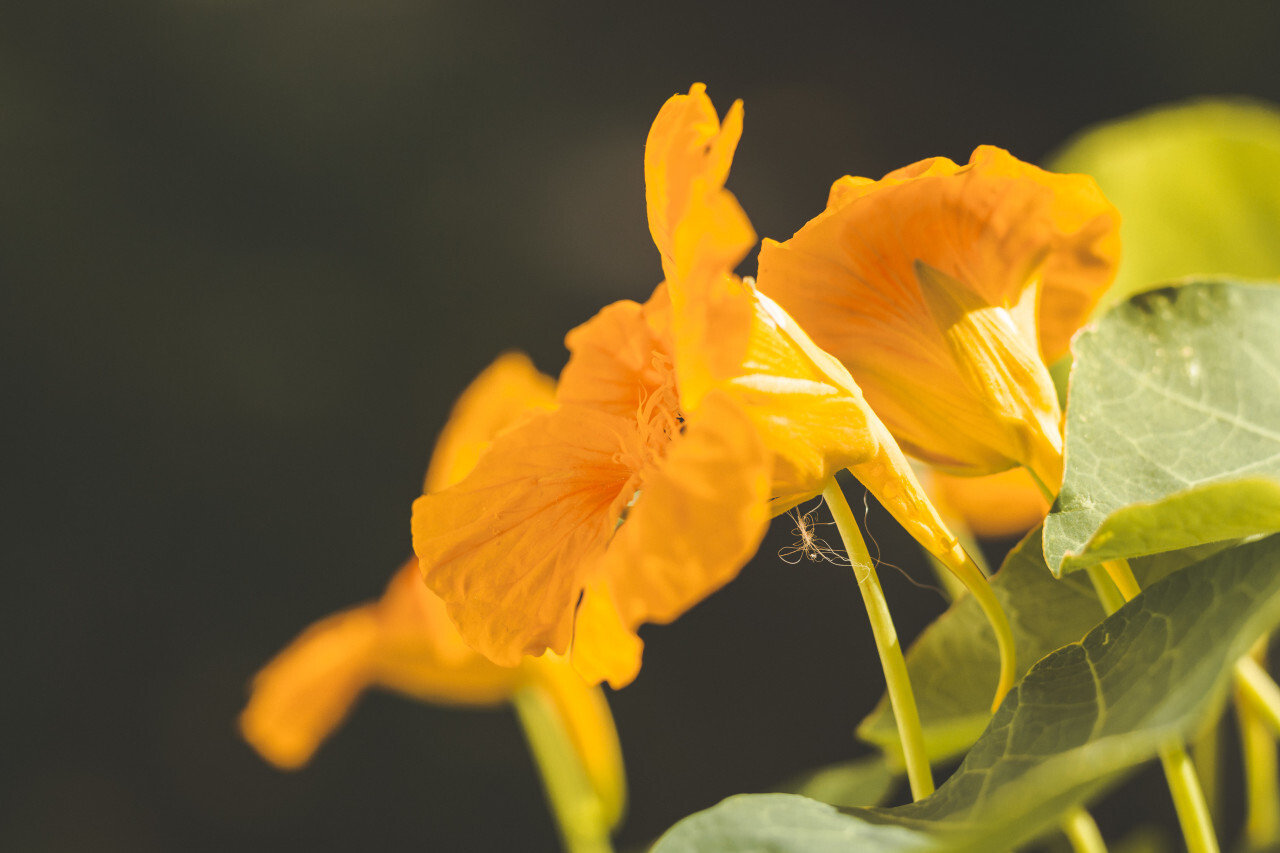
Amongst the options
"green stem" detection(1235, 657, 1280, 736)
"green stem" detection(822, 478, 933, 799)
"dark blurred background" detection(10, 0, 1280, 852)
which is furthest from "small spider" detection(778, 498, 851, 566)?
"dark blurred background" detection(10, 0, 1280, 852)

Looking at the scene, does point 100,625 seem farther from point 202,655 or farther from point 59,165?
point 59,165

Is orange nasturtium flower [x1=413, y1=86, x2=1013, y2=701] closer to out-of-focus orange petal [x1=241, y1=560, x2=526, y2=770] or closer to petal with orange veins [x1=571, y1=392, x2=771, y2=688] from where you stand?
petal with orange veins [x1=571, y1=392, x2=771, y2=688]

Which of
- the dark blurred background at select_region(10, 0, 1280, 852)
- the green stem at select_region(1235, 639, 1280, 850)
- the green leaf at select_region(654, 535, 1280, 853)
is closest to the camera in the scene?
the green leaf at select_region(654, 535, 1280, 853)

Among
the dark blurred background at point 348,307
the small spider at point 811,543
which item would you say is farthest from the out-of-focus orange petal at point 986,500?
the dark blurred background at point 348,307

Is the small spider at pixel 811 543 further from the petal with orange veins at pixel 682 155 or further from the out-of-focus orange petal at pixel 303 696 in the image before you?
the out-of-focus orange petal at pixel 303 696

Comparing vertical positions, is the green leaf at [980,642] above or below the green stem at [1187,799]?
above

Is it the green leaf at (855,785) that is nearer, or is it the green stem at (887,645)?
the green stem at (887,645)

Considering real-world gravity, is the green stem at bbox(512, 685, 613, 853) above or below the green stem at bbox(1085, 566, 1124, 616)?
below
